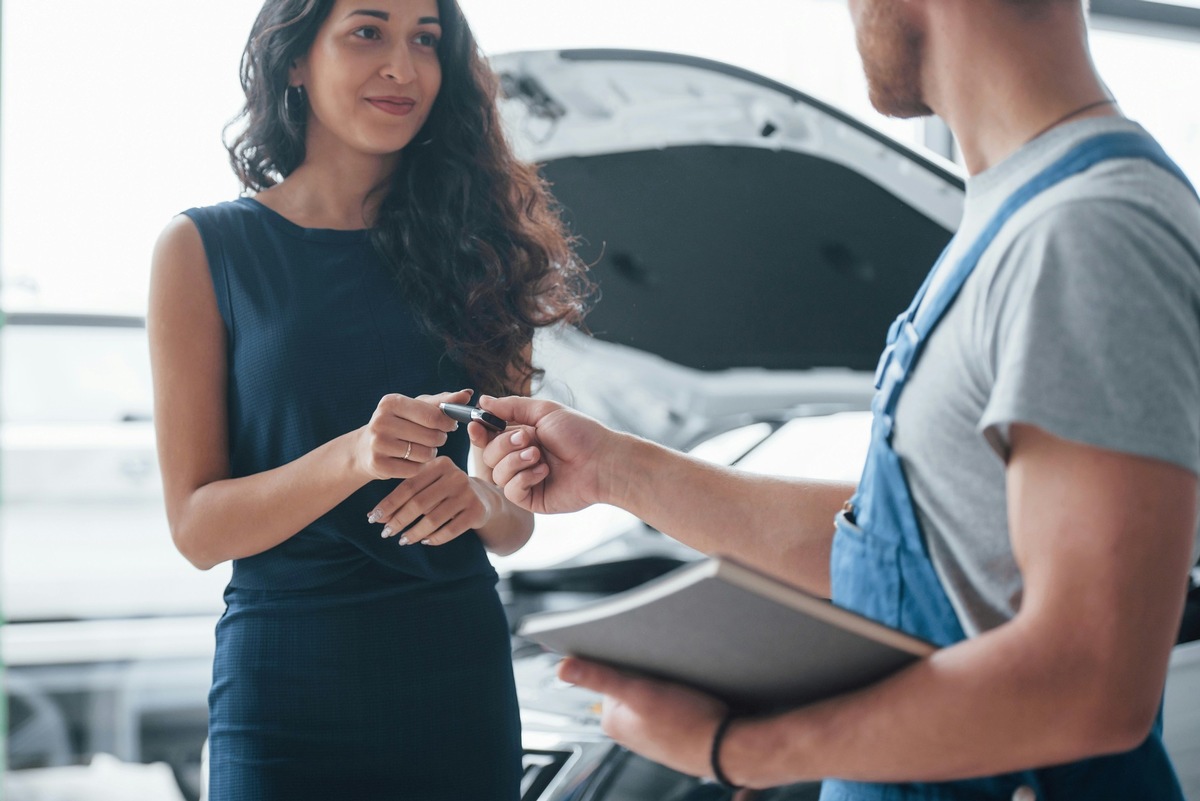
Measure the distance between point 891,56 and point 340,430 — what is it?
825 millimetres

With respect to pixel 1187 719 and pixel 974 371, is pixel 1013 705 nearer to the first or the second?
pixel 974 371

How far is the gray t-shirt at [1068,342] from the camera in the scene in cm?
56

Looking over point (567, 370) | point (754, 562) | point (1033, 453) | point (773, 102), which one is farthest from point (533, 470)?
point (773, 102)

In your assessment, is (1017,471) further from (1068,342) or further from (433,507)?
(433,507)

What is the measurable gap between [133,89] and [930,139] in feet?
6.81

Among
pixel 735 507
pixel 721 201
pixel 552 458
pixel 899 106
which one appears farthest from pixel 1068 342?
pixel 721 201

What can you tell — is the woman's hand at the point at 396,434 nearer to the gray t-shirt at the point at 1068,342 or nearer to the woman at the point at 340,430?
the woman at the point at 340,430

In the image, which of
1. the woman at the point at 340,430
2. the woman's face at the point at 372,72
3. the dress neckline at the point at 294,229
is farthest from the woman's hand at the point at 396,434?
the woman's face at the point at 372,72

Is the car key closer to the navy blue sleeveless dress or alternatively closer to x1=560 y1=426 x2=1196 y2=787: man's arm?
the navy blue sleeveless dress

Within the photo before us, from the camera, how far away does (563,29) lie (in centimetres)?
225

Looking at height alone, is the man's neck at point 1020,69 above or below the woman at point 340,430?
above

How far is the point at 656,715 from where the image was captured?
2.16 ft

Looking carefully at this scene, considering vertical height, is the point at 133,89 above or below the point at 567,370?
above

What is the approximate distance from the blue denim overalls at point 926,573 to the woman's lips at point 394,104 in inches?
35.8
